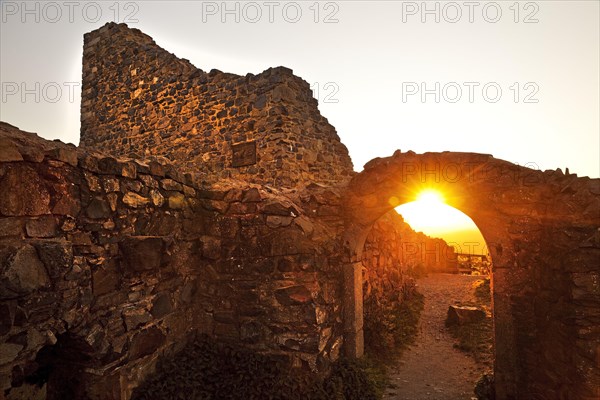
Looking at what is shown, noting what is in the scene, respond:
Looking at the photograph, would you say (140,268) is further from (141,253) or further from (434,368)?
(434,368)

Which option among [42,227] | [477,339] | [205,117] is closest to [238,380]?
[42,227]

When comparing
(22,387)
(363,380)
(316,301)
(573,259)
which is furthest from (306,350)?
(573,259)

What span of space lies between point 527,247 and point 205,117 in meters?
7.17

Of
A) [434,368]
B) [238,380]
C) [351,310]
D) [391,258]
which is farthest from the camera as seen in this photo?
[391,258]

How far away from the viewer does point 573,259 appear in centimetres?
382

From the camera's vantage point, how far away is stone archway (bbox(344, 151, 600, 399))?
3.78 metres

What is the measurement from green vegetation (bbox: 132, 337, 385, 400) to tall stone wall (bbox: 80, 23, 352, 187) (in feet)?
8.74

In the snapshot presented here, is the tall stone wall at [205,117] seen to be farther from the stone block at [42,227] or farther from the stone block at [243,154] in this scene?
the stone block at [42,227]

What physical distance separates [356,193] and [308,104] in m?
3.63

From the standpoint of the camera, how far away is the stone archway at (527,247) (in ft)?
12.4

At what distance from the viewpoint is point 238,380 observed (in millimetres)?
4324

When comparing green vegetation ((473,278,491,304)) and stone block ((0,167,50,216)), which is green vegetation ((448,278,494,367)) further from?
stone block ((0,167,50,216))

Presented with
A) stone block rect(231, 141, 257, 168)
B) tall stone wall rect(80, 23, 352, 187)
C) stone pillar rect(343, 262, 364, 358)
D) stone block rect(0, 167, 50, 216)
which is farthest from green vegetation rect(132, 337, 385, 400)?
stone block rect(231, 141, 257, 168)

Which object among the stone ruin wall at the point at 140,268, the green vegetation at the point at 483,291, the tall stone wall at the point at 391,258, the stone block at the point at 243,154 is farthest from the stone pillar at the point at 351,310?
the green vegetation at the point at 483,291
